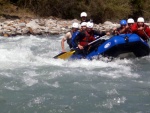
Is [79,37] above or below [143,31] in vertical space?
below

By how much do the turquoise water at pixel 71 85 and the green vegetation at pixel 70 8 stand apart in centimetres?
1017

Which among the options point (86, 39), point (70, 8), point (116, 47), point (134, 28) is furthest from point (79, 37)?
point (70, 8)

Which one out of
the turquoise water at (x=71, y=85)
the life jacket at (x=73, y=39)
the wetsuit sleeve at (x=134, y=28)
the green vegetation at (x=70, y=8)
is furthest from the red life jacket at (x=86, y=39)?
the green vegetation at (x=70, y=8)

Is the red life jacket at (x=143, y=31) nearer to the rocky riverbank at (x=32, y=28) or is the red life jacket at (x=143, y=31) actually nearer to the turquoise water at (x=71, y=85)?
the turquoise water at (x=71, y=85)

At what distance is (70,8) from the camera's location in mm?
20109

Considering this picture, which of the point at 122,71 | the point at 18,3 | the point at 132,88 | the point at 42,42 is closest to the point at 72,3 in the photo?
the point at 18,3

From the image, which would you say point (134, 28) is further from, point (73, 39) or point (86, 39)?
point (73, 39)

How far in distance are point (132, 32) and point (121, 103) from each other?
385 centimetres

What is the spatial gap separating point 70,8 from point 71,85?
44.8 ft

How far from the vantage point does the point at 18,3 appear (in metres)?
21.1

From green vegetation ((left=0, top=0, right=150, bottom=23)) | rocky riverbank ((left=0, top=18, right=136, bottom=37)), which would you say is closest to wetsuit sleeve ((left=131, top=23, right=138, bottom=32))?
rocky riverbank ((left=0, top=18, right=136, bottom=37))

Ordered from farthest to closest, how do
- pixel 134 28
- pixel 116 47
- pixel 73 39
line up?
1. pixel 134 28
2. pixel 73 39
3. pixel 116 47

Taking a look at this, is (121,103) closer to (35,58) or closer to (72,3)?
(35,58)

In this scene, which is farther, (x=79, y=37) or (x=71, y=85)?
(x=79, y=37)
